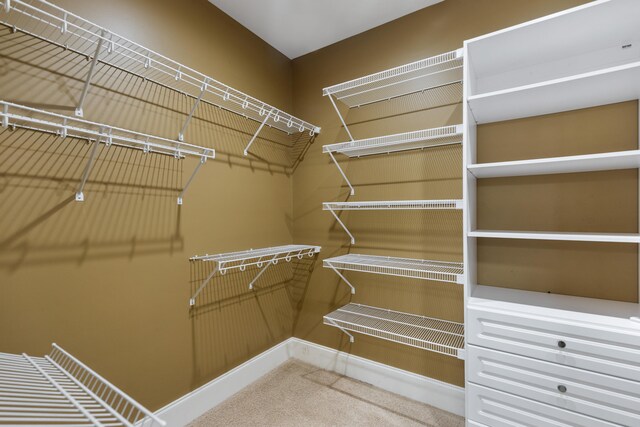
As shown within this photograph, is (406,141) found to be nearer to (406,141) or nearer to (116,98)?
(406,141)

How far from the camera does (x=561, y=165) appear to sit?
4.67ft

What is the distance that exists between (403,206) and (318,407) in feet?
4.49

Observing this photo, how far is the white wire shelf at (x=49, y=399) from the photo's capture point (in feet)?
2.22

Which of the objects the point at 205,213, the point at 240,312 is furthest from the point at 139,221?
the point at 240,312

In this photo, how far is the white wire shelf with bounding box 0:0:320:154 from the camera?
3.74 feet

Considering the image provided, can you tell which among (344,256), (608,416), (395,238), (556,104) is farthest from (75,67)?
(608,416)

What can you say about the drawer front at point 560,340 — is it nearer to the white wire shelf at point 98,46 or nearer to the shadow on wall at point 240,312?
the shadow on wall at point 240,312

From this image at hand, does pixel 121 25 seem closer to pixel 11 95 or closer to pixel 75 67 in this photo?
pixel 75 67

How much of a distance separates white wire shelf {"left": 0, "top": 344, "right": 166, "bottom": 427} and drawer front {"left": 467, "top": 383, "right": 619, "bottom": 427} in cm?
139

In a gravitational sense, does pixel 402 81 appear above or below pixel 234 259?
above

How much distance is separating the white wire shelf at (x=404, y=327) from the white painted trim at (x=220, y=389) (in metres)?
0.59

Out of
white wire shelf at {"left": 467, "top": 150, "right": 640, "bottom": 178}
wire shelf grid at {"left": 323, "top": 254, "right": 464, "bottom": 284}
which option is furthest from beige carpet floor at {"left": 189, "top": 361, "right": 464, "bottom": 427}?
white wire shelf at {"left": 467, "top": 150, "right": 640, "bottom": 178}

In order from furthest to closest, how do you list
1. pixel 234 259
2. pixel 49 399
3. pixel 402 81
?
pixel 402 81, pixel 234 259, pixel 49 399

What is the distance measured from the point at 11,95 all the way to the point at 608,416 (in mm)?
2638
